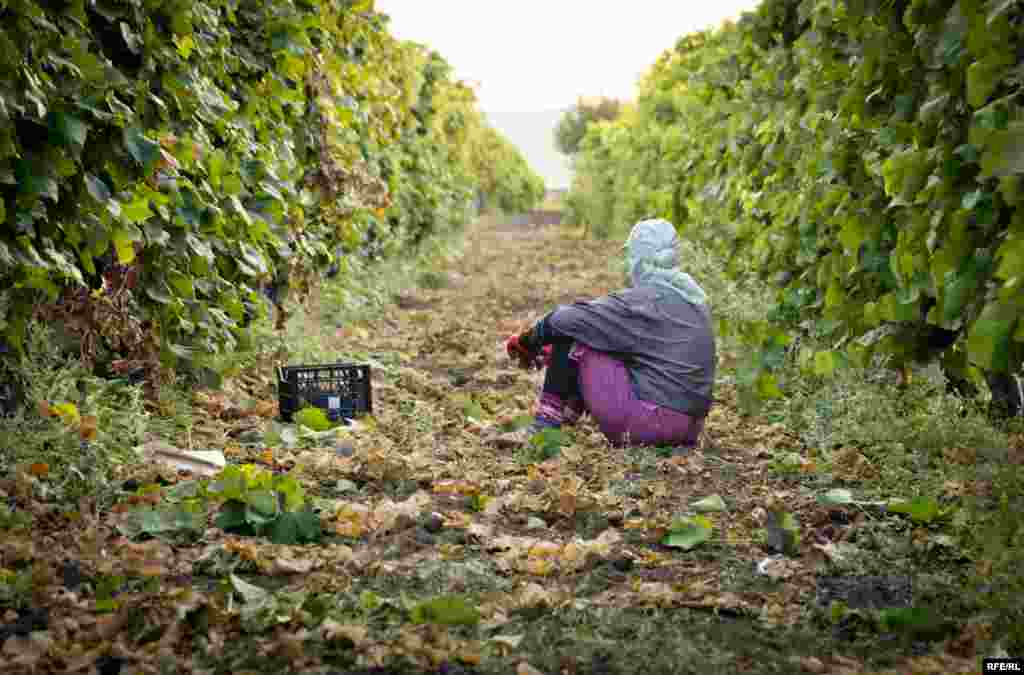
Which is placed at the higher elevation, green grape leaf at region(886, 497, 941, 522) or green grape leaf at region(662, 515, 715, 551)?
green grape leaf at region(886, 497, 941, 522)

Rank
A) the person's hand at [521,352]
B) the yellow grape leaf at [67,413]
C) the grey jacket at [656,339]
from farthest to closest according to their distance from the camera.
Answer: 1. the person's hand at [521,352]
2. the grey jacket at [656,339]
3. the yellow grape leaf at [67,413]

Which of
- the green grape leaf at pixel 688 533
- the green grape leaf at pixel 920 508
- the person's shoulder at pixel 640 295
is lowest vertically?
the green grape leaf at pixel 688 533

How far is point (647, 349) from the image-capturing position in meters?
5.38

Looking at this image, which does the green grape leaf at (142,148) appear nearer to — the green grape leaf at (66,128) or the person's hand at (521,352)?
the green grape leaf at (66,128)

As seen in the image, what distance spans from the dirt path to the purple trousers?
154 millimetres

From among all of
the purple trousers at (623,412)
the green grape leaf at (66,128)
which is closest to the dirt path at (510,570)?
the purple trousers at (623,412)

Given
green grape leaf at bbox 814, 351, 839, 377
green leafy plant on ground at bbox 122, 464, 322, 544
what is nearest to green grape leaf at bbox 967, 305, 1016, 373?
green grape leaf at bbox 814, 351, 839, 377

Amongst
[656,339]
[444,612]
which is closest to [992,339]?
[444,612]

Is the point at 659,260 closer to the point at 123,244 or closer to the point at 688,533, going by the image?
the point at 688,533

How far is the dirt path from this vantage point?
2.76 meters

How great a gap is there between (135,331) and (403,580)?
7.00 feet

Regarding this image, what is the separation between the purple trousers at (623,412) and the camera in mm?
5363

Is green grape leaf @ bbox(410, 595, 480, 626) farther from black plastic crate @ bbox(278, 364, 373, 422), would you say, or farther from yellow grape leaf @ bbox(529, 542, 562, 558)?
black plastic crate @ bbox(278, 364, 373, 422)

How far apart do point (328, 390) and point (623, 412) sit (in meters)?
1.55
